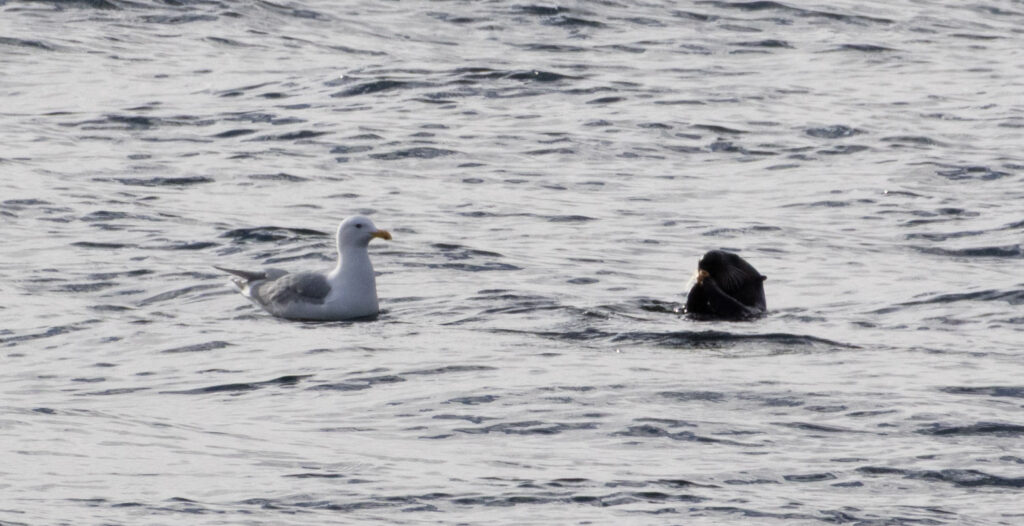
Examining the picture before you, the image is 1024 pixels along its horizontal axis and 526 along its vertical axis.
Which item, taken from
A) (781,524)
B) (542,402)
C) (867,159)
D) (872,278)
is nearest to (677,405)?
Answer: (542,402)

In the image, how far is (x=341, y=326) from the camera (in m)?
13.1

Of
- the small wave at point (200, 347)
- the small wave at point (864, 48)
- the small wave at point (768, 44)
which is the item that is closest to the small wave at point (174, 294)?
the small wave at point (200, 347)

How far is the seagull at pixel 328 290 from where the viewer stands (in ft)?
43.7

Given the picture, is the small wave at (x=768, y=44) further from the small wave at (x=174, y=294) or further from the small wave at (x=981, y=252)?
the small wave at (x=174, y=294)

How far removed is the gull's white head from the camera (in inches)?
540

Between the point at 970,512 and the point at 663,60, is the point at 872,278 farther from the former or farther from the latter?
the point at 663,60

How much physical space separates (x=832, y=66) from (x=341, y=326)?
45.9ft

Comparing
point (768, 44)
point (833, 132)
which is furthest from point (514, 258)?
point (768, 44)

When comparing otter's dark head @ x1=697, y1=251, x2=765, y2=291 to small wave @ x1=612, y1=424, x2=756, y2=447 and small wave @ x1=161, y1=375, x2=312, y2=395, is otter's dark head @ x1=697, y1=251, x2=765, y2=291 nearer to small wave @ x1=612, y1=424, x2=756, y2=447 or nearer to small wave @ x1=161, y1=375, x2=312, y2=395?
small wave @ x1=161, y1=375, x2=312, y2=395

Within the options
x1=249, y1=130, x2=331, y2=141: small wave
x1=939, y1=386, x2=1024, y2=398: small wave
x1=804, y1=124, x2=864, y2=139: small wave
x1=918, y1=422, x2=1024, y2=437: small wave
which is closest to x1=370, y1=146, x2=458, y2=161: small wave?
x1=249, y1=130, x2=331, y2=141: small wave

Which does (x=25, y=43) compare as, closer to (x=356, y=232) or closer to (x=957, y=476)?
(x=356, y=232)

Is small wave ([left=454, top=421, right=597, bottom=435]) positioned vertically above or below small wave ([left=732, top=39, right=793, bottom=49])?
below

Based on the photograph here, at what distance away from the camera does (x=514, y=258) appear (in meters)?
15.0

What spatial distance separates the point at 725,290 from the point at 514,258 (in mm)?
2398
